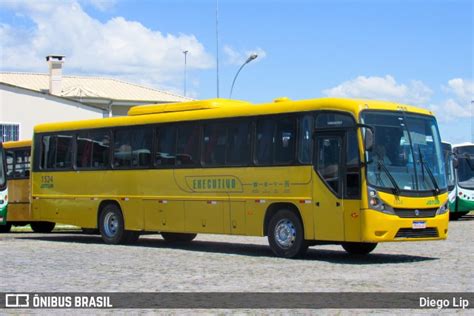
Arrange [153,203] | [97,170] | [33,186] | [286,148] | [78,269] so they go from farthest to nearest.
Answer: [33,186], [97,170], [153,203], [286,148], [78,269]

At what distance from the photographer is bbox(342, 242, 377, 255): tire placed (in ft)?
62.1

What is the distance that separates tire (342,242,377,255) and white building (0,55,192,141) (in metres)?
33.7

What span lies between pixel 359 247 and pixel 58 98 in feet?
116

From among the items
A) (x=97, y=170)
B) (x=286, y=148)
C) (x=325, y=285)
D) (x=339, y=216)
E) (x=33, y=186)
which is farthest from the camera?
(x=33, y=186)

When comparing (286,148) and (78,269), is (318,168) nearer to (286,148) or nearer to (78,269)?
(286,148)

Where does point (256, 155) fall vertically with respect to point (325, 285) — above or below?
above

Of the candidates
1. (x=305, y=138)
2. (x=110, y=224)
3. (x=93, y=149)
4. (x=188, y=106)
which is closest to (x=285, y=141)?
(x=305, y=138)

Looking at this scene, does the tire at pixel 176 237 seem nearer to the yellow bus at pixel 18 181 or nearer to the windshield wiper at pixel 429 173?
the yellow bus at pixel 18 181

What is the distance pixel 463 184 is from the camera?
37750 millimetres

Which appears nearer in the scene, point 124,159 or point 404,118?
point 404,118

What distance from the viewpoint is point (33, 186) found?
25531 millimetres

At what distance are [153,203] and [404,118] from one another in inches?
263

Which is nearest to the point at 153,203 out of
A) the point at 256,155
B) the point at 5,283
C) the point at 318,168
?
the point at 256,155

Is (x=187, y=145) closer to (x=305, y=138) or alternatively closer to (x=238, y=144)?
(x=238, y=144)
